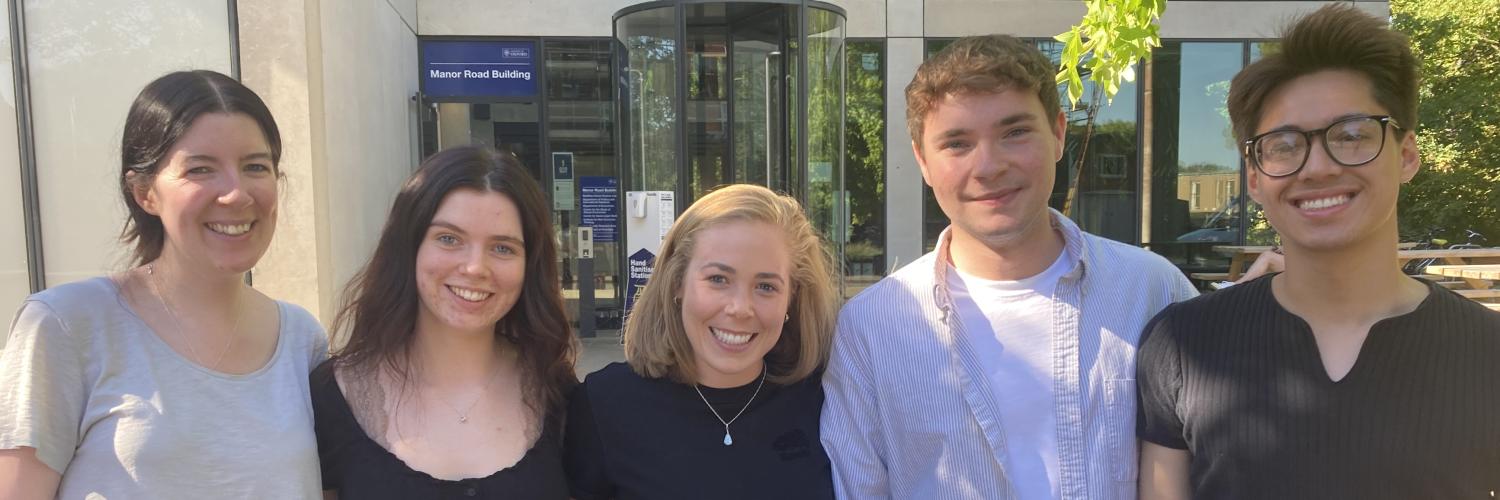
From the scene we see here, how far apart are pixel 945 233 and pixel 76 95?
240 inches

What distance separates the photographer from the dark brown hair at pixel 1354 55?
1594 millimetres

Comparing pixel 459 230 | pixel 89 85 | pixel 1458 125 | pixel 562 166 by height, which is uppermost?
pixel 1458 125

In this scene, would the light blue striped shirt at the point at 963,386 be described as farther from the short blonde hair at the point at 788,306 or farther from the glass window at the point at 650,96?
the glass window at the point at 650,96

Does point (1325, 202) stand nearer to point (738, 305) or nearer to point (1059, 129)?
point (1059, 129)

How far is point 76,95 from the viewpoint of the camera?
18.6ft

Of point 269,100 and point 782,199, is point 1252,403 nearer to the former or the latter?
point 782,199

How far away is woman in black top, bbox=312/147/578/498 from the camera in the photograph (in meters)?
1.92

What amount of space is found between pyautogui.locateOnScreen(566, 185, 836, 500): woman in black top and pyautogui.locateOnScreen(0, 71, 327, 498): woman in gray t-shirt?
0.67m

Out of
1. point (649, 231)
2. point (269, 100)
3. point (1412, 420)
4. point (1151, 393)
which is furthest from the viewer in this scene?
point (649, 231)

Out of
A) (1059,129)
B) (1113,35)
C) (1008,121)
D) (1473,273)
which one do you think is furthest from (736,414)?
(1473,273)

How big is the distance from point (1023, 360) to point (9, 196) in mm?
6318

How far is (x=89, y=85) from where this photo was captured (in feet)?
18.7

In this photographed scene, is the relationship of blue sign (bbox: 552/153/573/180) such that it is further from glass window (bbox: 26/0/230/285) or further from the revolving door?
glass window (bbox: 26/0/230/285)

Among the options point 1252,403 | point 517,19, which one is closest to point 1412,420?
point 1252,403
